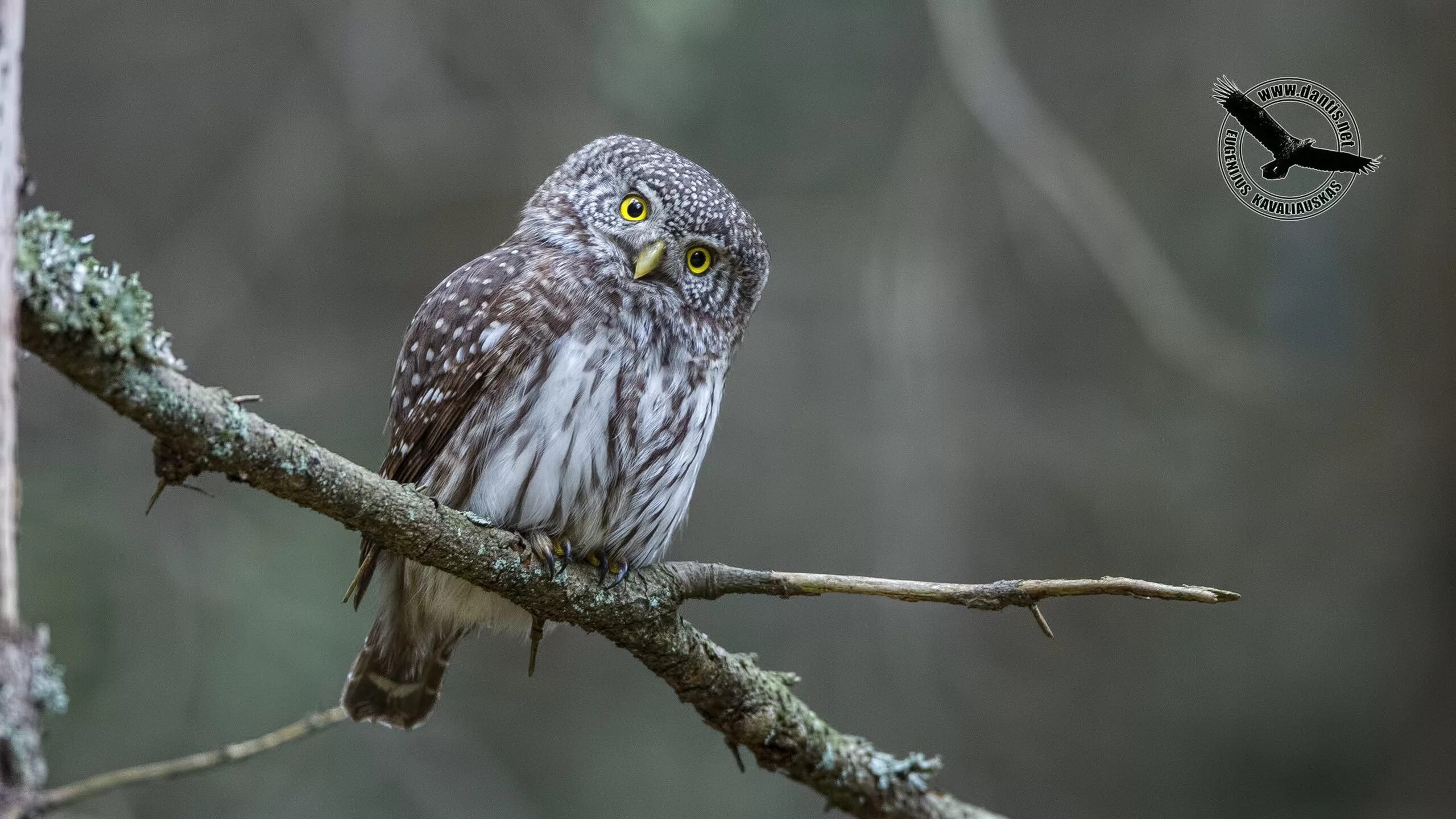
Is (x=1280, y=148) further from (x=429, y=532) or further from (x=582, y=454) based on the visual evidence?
(x=429, y=532)

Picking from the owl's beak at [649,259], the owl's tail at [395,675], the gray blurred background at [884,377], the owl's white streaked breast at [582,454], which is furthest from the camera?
the gray blurred background at [884,377]

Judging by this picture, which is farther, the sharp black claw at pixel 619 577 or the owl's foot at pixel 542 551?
the sharp black claw at pixel 619 577

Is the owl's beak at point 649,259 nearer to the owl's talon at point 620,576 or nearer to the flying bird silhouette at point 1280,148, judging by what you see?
the owl's talon at point 620,576

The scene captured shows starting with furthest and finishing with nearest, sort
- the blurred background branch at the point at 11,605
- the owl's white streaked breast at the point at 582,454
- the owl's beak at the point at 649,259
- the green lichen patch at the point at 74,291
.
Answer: the owl's beak at the point at 649,259, the owl's white streaked breast at the point at 582,454, the green lichen patch at the point at 74,291, the blurred background branch at the point at 11,605

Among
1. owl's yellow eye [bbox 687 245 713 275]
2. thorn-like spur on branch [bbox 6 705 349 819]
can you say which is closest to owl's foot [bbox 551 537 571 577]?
thorn-like spur on branch [bbox 6 705 349 819]

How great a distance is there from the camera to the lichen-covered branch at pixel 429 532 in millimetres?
1450

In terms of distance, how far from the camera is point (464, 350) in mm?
2867

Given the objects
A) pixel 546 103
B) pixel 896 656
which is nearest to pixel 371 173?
pixel 546 103

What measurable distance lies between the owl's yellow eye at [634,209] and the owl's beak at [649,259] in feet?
0.48

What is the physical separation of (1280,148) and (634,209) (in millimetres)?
2011

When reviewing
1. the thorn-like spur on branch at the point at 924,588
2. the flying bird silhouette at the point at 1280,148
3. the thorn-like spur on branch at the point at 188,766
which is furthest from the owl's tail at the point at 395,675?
the flying bird silhouette at the point at 1280,148

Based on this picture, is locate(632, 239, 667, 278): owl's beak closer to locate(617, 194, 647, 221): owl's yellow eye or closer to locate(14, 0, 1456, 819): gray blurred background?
locate(617, 194, 647, 221): owl's yellow eye

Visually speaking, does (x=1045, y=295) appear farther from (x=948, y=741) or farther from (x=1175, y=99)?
→ (x=948, y=741)

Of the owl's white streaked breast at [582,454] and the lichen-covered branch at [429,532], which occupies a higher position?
the owl's white streaked breast at [582,454]
